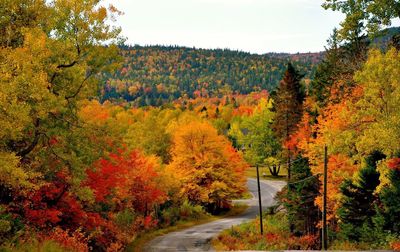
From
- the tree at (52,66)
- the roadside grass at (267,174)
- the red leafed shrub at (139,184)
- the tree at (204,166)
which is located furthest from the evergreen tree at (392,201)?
the roadside grass at (267,174)

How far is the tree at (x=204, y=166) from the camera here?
57.2m

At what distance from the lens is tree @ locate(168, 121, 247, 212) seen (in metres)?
57.2

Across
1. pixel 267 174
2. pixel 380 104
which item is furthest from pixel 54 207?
pixel 267 174

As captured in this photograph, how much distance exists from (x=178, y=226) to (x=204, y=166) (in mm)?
8485

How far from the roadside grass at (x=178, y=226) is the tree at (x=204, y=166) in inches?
95.2

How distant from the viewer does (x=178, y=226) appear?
173 feet

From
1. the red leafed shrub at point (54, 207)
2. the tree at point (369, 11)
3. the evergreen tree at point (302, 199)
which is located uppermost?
the tree at point (369, 11)

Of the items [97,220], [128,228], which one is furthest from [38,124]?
[128,228]

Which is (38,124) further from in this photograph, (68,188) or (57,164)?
(68,188)

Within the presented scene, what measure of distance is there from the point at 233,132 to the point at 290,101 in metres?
65.1

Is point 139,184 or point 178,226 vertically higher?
point 139,184

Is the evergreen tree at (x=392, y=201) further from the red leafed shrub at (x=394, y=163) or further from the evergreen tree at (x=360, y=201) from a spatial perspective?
the evergreen tree at (x=360, y=201)

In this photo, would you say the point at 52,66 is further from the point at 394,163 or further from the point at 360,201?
the point at 360,201

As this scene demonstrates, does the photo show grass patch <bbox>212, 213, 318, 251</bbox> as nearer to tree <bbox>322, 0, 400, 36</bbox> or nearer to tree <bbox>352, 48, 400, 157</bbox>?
tree <bbox>352, 48, 400, 157</bbox>
